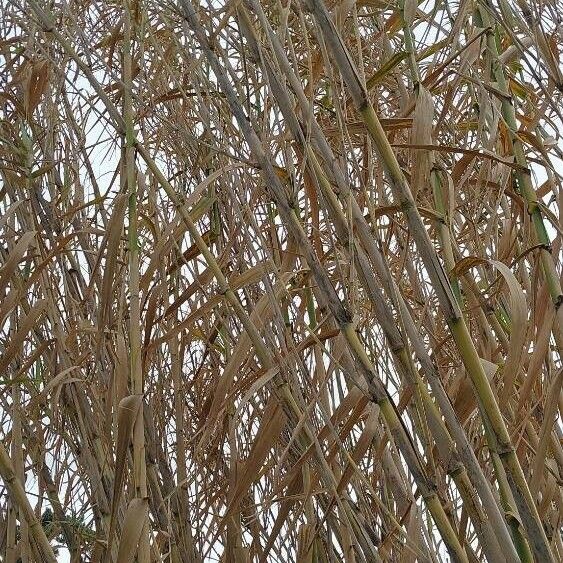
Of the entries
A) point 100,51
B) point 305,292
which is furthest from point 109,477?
point 100,51

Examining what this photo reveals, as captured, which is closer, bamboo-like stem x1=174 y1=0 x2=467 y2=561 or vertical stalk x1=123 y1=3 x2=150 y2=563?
bamboo-like stem x1=174 y1=0 x2=467 y2=561

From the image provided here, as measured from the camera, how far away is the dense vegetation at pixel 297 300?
52cm

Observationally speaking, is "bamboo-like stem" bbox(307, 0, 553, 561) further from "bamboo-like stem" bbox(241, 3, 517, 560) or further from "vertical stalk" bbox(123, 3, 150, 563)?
"vertical stalk" bbox(123, 3, 150, 563)

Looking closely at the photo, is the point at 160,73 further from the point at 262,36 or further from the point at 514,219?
the point at 514,219

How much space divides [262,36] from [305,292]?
0.24 m

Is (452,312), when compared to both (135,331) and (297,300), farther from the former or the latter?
(297,300)

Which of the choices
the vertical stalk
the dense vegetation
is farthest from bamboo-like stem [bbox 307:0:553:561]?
the vertical stalk

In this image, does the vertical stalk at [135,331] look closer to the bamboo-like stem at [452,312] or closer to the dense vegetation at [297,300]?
the dense vegetation at [297,300]

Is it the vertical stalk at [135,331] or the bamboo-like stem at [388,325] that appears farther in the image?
the vertical stalk at [135,331]

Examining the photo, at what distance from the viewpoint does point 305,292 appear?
0.82 m

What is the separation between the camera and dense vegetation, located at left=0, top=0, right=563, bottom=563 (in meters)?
0.52

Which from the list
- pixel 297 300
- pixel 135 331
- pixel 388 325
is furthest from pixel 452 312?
pixel 297 300

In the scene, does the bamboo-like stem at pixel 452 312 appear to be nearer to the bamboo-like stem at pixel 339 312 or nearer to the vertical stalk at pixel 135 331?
the bamboo-like stem at pixel 339 312

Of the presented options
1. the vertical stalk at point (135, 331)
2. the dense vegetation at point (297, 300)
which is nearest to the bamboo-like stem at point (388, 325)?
the dense vegetation at point (297, 300)
